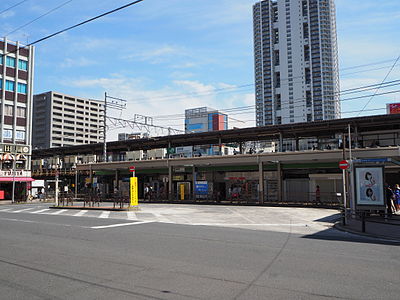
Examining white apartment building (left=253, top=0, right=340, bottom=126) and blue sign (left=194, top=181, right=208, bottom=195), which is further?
white apartment building (left=253, top=0, right=340, bottom=126)

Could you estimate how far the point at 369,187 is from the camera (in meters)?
17.5

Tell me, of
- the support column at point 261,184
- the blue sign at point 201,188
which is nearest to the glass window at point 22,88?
the blue sign at point 201,188

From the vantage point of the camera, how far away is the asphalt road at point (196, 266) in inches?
233

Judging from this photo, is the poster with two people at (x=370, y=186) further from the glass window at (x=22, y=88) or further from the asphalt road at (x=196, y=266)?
the glass window at (x=22, y=88)

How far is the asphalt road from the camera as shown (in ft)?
19.5

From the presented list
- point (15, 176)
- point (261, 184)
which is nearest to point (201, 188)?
point (261, 184)

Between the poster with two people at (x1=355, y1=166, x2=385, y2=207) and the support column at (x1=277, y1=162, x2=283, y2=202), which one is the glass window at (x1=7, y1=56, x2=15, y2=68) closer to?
the support column at (x1=277, y1=162, x2=283, y2=202)

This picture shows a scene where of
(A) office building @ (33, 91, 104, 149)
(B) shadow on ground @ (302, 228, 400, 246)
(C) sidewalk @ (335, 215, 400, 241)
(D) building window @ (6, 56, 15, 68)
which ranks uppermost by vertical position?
(A) office building @ (33, 91, 104, 149)

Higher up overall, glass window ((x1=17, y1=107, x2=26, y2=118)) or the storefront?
glass window ((x1=17, y1=107, x2=26, y2=118))

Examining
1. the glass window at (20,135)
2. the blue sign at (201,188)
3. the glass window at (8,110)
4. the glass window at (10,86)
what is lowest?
the blue sign at (201,188)

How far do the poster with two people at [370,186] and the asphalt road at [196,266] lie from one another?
5.46 m

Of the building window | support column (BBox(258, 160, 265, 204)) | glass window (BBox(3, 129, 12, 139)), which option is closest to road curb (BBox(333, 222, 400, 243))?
support column (BBox(258, 160, 265, 204))

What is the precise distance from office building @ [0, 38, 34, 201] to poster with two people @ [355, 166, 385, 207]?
44.7m

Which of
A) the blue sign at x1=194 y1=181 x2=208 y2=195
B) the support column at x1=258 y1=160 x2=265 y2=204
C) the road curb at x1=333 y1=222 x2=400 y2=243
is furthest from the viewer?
the blue sign at x1=194 y1=181 x2=208 y2=195
